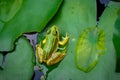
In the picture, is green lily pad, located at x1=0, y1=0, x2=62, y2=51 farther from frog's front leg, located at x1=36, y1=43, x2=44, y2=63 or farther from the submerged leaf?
the submerged leaf

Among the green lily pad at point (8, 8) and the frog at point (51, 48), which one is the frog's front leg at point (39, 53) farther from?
the green lily pad at point (8, 8)

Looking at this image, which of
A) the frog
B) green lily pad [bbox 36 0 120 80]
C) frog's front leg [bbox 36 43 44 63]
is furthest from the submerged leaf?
frog's front leg [bbox 36 43 44 63]

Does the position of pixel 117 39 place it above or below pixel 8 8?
below

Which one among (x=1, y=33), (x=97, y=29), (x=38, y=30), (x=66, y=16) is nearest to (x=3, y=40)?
(x=1, y=33)

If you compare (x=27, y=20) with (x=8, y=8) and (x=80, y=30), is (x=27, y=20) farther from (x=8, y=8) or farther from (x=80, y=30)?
(x=80, y=30)

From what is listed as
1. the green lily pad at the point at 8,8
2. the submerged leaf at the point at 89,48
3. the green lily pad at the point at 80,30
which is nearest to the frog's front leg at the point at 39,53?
the green lily pad at the point at 80,30

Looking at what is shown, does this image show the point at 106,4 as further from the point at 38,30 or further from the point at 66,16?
the point at 38,30

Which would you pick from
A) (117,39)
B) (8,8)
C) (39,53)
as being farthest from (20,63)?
(117,39)
